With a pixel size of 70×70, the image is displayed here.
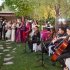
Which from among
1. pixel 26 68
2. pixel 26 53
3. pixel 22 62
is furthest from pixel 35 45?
pixel 26 68

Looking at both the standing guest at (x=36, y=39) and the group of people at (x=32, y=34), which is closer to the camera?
the group of people at (x=32, y=34)

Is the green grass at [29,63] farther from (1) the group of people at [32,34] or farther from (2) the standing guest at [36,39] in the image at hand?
(1) the group of people at [32,34]

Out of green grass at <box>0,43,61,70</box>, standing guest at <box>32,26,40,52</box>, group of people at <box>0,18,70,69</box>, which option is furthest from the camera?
standing guest at <box>32,26,40,52</box>

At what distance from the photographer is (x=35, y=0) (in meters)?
26.9

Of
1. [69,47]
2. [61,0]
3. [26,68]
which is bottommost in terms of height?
[26,68]

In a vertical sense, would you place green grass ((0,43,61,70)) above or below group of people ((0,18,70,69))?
below

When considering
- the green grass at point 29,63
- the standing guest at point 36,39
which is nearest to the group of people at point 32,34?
the standing guest at point 36,39

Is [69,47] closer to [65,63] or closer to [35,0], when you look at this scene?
[65,63]

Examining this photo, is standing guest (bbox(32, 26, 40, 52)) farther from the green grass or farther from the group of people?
the green grass

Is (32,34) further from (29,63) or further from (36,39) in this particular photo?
(29,63)

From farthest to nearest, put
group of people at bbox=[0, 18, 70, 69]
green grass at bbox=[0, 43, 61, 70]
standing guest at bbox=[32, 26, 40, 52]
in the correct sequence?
standing guest at bbox=[32, 26, 40, 52], group of people at bbox=[0, 18, 70, 69], green grass at bbox=[0, 43, 61, 70]

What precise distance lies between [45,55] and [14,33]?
7.57m

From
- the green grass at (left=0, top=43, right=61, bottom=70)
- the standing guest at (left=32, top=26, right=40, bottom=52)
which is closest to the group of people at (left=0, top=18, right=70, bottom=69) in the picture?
the standing guest at (left=32, top=26, right=40, bottom=52)

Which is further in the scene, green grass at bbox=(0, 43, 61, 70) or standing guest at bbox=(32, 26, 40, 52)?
standing guest at bbox=(32, 26, 40, 52)
